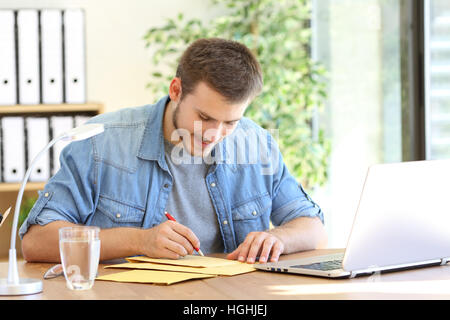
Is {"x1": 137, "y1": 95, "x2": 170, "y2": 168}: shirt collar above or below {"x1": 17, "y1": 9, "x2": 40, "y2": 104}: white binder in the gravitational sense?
below

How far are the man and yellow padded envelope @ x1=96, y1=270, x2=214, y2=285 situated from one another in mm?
122

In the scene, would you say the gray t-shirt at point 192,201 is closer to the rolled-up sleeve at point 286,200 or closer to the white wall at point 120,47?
the rolled-up sleeve at point 286,200

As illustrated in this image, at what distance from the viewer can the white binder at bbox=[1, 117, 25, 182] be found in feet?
9.30

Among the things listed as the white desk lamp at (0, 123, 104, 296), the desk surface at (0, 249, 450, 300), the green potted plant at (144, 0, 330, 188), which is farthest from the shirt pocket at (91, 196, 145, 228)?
the green potted plant at (144, 0, 330, 188)

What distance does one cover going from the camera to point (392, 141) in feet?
9.61

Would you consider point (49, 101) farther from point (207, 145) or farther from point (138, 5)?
point (207, 145)

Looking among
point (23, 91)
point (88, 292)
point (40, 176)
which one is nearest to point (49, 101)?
point (23, 91)

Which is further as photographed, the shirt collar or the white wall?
the white wall

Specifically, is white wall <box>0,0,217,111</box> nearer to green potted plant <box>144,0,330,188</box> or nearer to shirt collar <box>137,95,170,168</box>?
green potted plant <box>144,0,330,188</box>

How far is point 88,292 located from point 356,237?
0.49m

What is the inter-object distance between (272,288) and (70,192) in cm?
65

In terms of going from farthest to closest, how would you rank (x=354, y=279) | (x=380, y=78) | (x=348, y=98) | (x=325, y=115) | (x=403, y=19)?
(x=325, y=115) < (x=348, y=98) < (x=380, y=78) < (x=403, y=19) < (x=354, y=279)

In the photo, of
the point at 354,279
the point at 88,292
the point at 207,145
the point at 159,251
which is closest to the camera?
the point at 88,292

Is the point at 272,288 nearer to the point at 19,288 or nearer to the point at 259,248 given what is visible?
the point at 259,248
